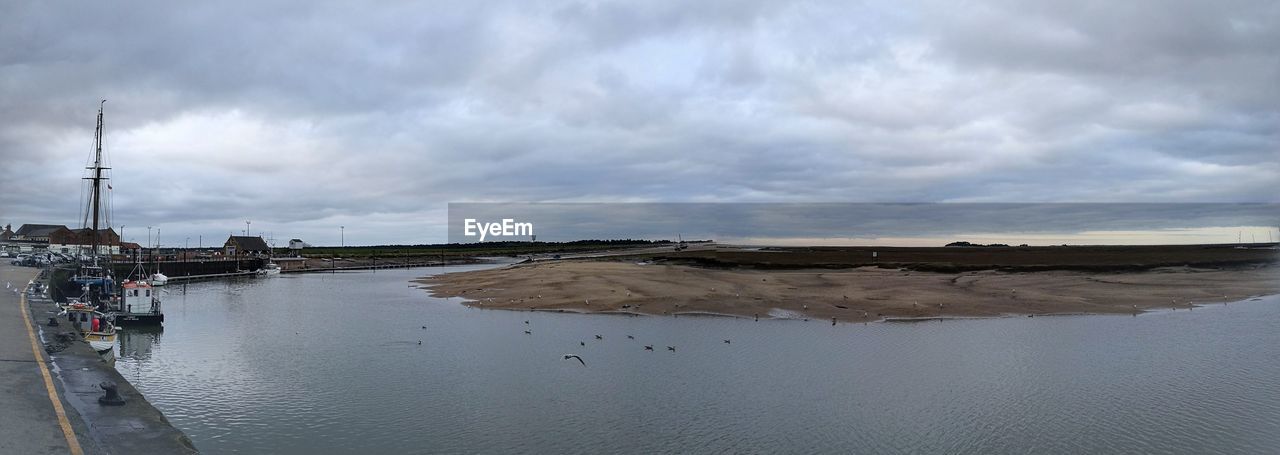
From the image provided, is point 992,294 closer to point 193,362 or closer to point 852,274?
point 852,274

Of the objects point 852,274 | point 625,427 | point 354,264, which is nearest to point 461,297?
point 852,274

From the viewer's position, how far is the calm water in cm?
2089

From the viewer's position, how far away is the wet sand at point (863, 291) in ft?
164

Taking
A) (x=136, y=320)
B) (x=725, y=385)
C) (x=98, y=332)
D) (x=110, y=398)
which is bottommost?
(x=725, y=385)

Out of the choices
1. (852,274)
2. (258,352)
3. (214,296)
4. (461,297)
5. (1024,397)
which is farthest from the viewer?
(852,274)

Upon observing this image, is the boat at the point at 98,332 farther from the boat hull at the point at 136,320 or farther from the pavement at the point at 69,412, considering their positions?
the boat hull at the point at 136,320

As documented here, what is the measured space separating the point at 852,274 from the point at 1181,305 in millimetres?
33236

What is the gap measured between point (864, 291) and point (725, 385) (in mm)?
36250

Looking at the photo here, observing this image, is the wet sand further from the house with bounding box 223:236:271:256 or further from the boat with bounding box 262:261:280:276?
the house with bounding box 223:236:271:256

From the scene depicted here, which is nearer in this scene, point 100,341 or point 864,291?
point 100,341

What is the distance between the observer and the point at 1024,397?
84.2 feet

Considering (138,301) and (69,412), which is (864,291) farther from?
(69,412)

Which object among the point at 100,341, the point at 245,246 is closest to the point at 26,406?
the point at 100,341

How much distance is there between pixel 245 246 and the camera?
161 meters
